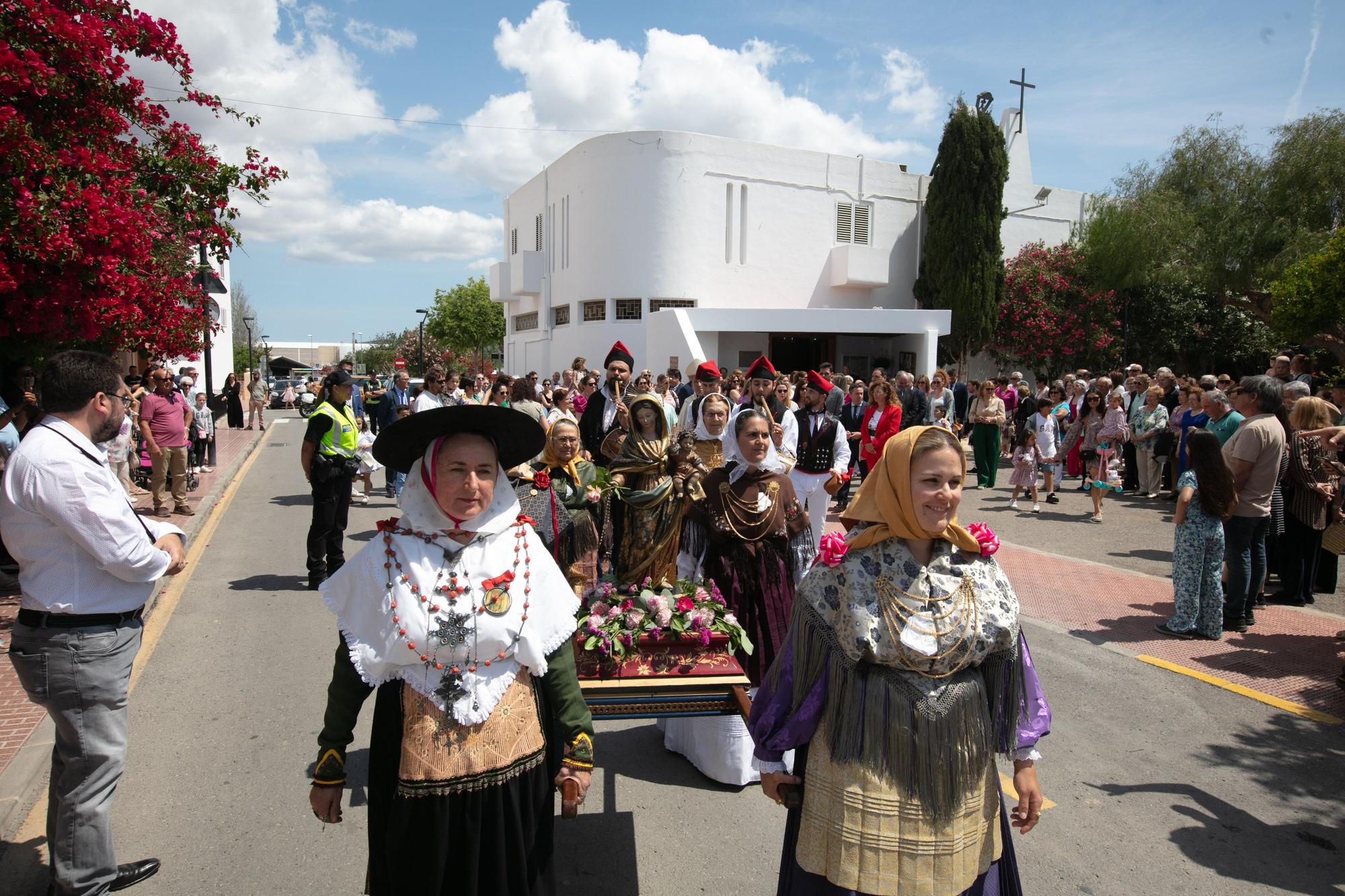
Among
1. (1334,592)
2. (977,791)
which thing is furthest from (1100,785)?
(1334,592)

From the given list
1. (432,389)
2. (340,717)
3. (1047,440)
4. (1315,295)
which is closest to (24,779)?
(340,717)

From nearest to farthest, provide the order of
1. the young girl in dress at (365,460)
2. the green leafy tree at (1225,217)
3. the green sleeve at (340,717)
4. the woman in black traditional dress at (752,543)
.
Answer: the green sleeve at (340,717) < the woman in black traditional dress at (752,543) < the young girl in dress at (365,460) < the green leafy tree at (1225,217)

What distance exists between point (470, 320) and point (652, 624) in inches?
2134

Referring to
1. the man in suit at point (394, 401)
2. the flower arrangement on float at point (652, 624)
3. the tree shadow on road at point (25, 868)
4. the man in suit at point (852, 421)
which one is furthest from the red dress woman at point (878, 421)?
the tree shadow on road at point (25, 868)

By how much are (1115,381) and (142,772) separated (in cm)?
1678

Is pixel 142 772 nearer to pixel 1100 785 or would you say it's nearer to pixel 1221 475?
pixel 1100 785

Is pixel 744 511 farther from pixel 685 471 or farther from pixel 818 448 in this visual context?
pixel 818 448

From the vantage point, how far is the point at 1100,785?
14.7 feet

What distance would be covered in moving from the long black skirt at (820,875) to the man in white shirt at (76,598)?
2.60m

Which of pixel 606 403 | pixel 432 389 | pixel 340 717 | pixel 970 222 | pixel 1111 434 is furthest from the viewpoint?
pixel 970 222

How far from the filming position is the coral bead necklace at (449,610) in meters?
2.45

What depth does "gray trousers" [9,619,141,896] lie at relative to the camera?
3.13m

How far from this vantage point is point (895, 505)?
248cm

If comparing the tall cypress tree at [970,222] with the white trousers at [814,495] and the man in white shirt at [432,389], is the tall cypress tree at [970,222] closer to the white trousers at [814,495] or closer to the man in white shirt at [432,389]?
the man in white shirt at [432,389]
